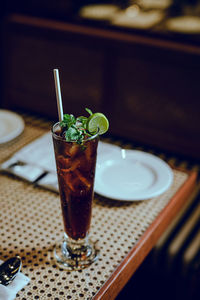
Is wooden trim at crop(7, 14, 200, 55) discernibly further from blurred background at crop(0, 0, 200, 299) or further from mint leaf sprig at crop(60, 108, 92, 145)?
mint leaf sprig at crop(60, 108, 92, 145)

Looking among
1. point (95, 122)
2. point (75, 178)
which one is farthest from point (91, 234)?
point (95, 122)

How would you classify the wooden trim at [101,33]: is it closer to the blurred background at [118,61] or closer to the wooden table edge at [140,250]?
the blurred background at [118,61]

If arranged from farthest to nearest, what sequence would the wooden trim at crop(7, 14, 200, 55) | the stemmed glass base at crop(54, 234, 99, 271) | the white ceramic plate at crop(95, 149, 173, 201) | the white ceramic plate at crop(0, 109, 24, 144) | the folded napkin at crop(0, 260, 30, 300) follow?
1. the wooden trim at crop(7, 14, 200, 55)
2. the white ceramic plate at crop(0, 109, 24, 144)
3. the white ceramic plate at crop(95, 149, 173, 201)
4. the stemmed glass base at crop(54, 234, 99, 271)
5. the folded napkin at crop(0, 260, 30, 300)

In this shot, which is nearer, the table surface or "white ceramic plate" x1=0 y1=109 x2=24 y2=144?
the table surface

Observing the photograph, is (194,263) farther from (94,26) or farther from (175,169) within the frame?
(94,26)

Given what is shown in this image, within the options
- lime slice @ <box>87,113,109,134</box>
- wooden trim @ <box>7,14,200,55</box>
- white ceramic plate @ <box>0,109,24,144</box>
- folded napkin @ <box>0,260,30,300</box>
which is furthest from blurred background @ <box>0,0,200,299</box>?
folded napkin @ <box>0,260,30,300</box>

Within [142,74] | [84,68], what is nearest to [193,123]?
[142,74]

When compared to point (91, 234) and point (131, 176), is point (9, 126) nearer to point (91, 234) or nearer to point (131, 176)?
point (131, 176)
